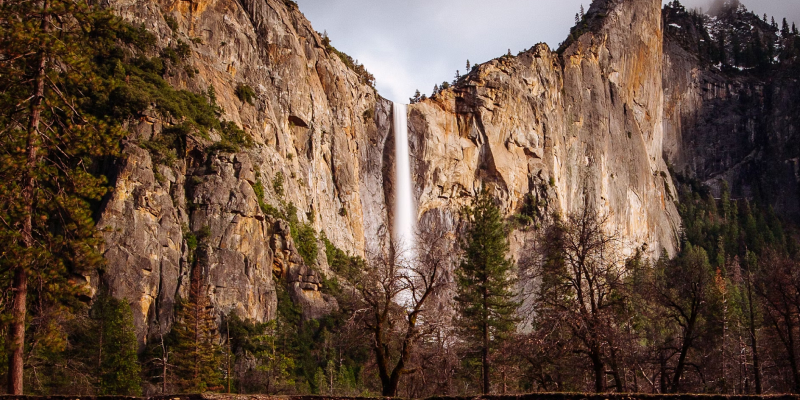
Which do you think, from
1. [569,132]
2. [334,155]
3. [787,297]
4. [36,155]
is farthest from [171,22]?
[569,132]

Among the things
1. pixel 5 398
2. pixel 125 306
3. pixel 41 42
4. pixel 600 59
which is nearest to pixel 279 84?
pixel 125 306

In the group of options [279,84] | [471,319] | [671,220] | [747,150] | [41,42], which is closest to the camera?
[41,42]

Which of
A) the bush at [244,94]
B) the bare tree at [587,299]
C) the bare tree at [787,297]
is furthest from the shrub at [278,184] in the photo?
the bare tree at [787,297]

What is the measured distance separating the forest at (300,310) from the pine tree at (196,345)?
15cm

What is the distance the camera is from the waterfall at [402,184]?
77488 millimetres

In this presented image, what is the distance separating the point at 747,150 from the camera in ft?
484

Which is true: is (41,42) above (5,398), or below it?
above

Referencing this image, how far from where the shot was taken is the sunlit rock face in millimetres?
83562

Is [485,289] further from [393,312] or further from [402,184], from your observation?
Result: [402,184]

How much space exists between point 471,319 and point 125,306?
19.4 m

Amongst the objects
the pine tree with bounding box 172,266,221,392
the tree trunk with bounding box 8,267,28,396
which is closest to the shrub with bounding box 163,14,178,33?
the pine tree with bounding box 172,266,221,392

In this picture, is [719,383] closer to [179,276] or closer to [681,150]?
[179,276]

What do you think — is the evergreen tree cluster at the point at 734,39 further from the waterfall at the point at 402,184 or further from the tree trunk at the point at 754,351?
the tree trunk at the point at 754,351

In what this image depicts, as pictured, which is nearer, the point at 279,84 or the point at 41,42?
the point at 41,42
